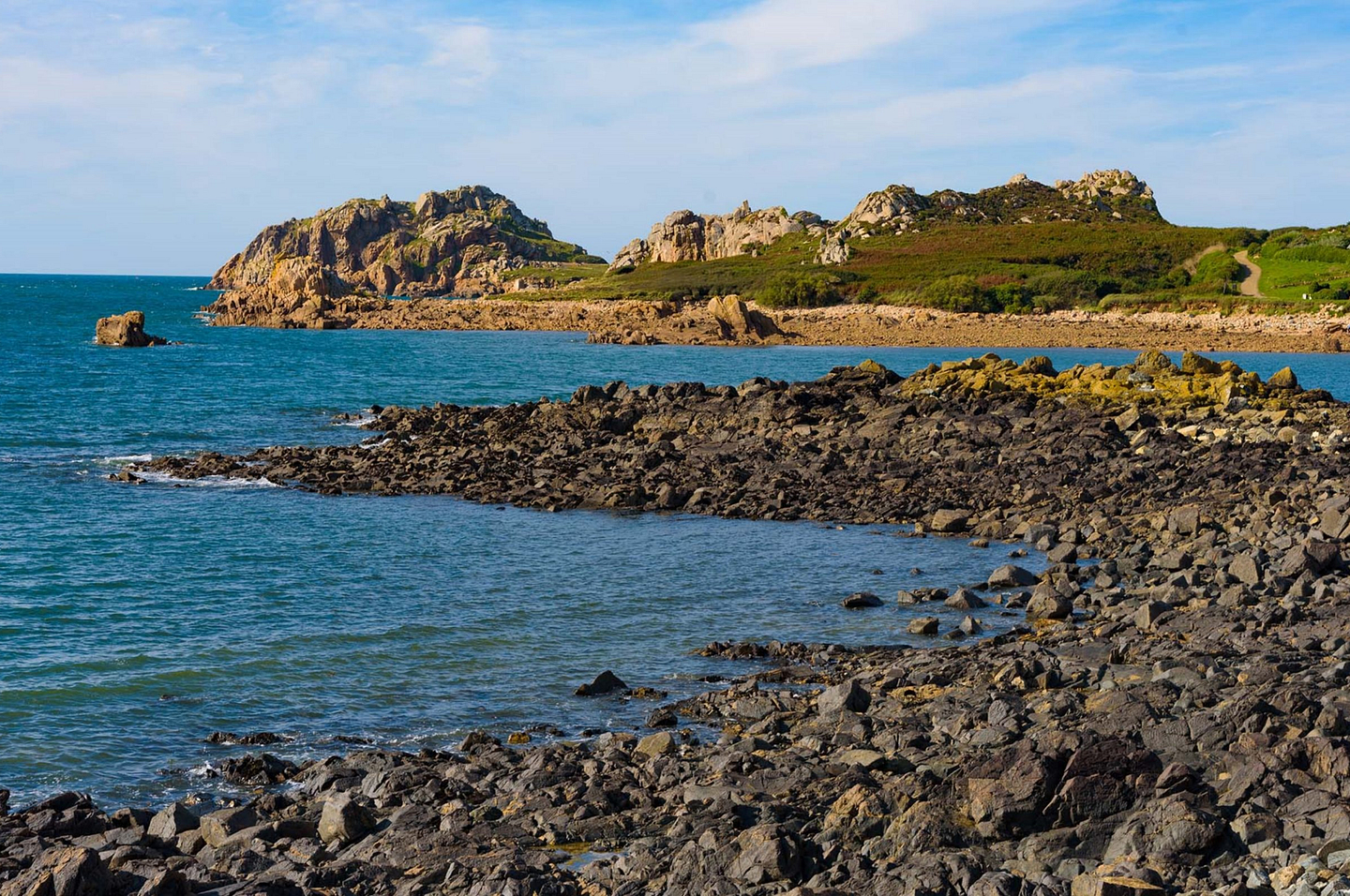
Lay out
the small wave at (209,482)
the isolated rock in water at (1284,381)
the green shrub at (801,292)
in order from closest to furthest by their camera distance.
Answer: the small wave at (209,482) < the isolated rock in water at (1284,381) < the green shrub at (801,292)

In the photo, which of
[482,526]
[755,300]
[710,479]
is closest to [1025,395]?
[710,479]

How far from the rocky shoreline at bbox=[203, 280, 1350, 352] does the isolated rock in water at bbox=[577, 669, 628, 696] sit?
255 feet

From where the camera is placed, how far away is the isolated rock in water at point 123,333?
97312mm

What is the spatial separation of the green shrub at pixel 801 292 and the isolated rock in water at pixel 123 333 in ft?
196

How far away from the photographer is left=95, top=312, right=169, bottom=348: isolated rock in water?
97.3 metres

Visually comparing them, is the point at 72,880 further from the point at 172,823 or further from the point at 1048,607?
the point at 1048,607

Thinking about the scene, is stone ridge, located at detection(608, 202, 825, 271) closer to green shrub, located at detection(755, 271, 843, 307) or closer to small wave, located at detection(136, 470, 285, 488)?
green shrub, located at detection(755, 271, 843, 307)

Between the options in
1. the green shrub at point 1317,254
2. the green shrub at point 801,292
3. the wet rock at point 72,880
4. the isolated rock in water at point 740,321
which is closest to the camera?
the wet rock at point 72,880

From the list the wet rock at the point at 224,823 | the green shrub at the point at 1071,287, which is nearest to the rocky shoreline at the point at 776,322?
the green shrub at the point at 1071,287

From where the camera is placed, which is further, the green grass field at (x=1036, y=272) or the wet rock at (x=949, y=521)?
the green grass field at (x=1036, y=272)

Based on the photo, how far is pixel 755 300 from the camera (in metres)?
128

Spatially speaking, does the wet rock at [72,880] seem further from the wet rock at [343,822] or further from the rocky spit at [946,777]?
the wet rock at [343,822]

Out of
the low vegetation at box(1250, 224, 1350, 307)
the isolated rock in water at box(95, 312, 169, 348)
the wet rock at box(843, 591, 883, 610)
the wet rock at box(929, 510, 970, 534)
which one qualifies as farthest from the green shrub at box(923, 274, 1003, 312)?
the wet rock at box(843, 591, 883, 610)

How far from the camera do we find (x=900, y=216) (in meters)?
174
